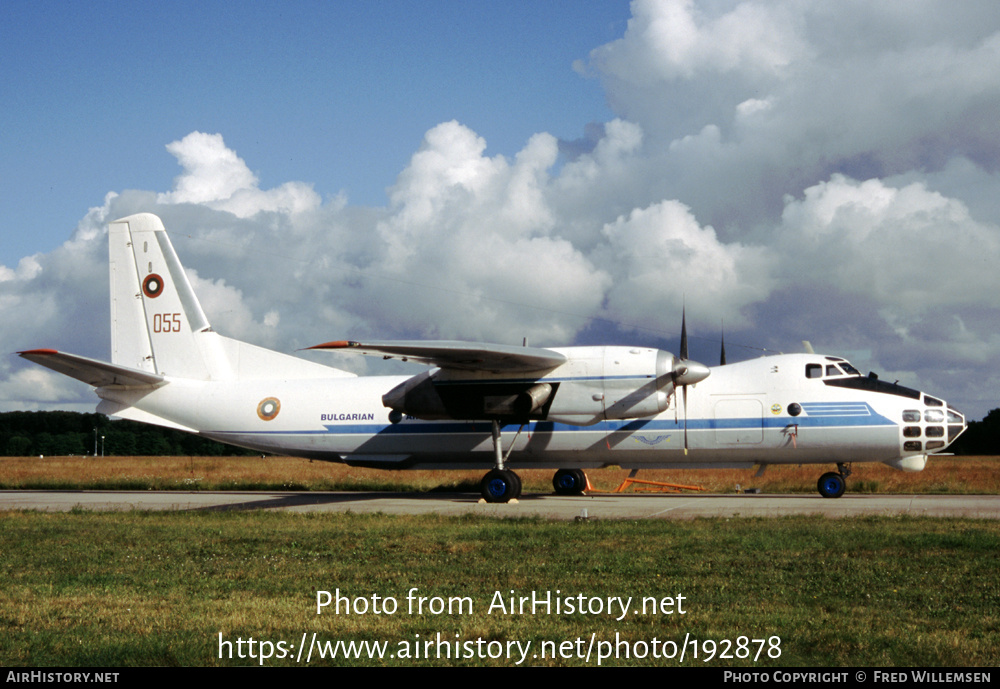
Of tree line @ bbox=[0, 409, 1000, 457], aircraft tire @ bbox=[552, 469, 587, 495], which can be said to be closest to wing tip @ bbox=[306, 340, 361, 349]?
aircraft tire @ bbox=[552, 469, 587, 495]

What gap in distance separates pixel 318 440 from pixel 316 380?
82.7 inches

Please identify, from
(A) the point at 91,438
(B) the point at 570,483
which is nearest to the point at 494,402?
(B) the point at 570,483

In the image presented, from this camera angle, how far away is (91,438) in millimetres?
113938

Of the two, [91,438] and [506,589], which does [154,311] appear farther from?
[91,438]

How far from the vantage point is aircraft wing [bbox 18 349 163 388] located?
837 inches

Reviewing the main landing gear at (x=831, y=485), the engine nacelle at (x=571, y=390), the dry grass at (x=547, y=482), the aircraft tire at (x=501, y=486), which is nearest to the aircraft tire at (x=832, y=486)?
the main landing gear at (x=831, y=485)

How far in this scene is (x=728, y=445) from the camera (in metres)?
21.7

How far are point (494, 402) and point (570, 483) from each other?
4.93 metres

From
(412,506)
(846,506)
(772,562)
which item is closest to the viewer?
(772,562)

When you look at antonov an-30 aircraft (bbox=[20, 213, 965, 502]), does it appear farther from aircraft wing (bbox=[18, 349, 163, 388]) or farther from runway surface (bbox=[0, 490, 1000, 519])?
runway surface (bbox=[0, 490, 1000, 519])

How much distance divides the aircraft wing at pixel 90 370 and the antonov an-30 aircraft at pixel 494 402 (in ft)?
0.20

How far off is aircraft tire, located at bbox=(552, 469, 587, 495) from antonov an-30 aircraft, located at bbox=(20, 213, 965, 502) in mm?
42
